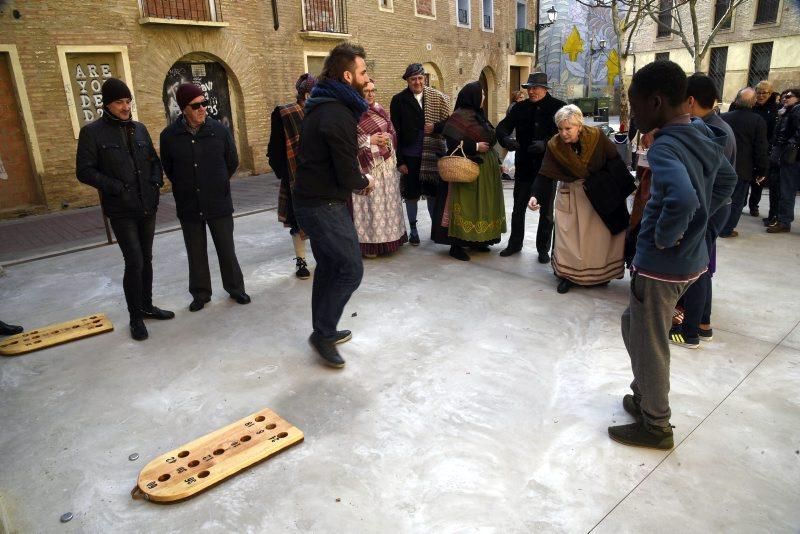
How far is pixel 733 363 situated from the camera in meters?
3.47

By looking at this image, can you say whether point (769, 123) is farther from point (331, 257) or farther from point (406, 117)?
point (331, 257)

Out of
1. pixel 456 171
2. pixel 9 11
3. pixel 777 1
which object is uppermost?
pixel 777 1

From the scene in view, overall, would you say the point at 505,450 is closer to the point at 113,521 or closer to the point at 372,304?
the point at 113,521

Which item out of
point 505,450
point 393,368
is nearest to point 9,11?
point 393,368

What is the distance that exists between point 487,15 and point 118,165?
70.2 feet

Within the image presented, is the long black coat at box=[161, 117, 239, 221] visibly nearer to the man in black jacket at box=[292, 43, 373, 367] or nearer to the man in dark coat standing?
the man in black jacket at box=[292, 43, 373, 367]

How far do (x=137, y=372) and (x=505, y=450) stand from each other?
93.7 inches

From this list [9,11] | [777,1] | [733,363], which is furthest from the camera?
[777,1]

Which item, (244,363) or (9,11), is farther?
(9,11)

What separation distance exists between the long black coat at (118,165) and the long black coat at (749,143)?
559 cm

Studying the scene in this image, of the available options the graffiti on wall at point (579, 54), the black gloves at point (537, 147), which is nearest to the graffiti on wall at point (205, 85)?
the black gloves at point (537, 147)

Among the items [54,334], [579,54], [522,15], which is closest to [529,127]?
[54,334]

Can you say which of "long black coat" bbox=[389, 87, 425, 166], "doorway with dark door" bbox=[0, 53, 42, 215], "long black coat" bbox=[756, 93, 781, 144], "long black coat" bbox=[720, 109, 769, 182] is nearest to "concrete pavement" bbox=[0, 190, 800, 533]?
"long black coat" bbox=[720, 109, 769, 182]

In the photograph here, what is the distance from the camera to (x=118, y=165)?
4.01 meters
